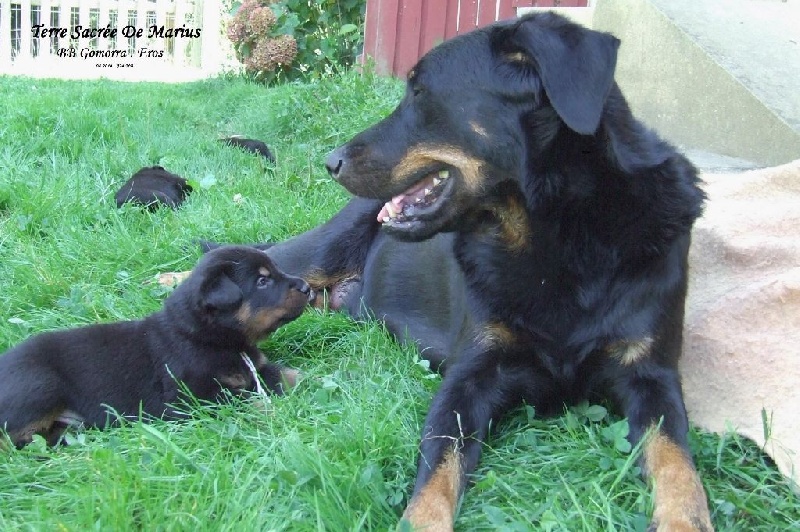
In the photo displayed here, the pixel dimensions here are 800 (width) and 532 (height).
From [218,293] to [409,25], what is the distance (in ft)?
22.1

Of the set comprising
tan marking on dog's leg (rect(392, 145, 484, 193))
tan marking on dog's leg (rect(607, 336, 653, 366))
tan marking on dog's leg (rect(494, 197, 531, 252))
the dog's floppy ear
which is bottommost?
tan marking on dog's leg (rect(607, 336, 653, 366))

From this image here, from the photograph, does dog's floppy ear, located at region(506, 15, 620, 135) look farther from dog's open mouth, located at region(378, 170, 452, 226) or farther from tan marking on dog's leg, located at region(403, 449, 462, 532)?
tan marking on dog's leg, located at region(403, 449, 462, 532)

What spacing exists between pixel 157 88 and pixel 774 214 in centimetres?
909

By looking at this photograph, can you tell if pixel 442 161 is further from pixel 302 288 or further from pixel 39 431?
pixel 39 431

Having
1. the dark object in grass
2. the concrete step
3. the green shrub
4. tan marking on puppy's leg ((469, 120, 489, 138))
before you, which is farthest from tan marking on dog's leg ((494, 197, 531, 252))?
the green shrub

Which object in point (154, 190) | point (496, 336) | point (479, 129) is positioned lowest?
point (154, 190)

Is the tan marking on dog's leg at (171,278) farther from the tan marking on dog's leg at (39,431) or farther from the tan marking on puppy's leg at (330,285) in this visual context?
the tan marking on dog's leg at (39,431)

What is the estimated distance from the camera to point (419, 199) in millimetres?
2693

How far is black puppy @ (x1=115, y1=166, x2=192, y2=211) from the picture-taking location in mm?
5070

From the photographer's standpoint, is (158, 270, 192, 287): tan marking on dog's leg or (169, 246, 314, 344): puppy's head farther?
(158, 270, 192, 287): tan marking on dog's leg

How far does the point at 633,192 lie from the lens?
2578 millimetres

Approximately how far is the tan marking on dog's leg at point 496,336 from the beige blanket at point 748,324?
0.75m

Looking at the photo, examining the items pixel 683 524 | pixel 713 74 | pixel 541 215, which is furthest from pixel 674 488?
pixel 713 74

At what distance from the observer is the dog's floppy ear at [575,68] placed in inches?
92.0
